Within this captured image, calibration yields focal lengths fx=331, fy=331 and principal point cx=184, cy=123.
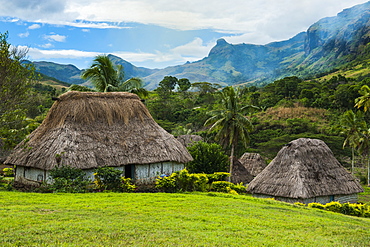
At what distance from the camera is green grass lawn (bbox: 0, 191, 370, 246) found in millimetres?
6543

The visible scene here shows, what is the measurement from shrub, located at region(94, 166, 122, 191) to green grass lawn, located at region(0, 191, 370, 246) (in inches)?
69.3

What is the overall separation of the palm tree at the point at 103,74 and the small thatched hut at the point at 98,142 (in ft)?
17.3

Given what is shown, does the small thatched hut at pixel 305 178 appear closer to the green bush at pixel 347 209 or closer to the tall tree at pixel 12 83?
the green bush at pixel 347 209

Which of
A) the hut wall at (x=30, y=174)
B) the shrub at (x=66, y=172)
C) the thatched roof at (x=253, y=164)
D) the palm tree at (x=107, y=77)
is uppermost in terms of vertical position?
the palm tree at (x=107, y=77)

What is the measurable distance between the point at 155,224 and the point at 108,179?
20.2ft

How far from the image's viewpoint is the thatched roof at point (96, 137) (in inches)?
573

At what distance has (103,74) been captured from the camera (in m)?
23.6

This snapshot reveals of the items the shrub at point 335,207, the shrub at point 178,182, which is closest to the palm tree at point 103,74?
the shrub at point 178,182

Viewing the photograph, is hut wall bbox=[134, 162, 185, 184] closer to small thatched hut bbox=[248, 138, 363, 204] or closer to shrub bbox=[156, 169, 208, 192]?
shrub bbox=[156, 169, 208, 192]

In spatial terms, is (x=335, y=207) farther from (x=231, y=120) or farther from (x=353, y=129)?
(x=353, y=129)

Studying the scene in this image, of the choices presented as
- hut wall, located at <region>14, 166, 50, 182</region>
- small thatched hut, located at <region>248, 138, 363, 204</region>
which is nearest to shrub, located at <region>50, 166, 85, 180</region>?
hut wall, located at <region>14, 166, 50, 182</region>

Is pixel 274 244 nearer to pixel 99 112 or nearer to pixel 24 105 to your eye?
pixel 24 105

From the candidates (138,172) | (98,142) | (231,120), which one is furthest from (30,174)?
(231,120)

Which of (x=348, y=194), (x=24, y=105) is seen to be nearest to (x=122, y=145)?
(x=24, y=105)
